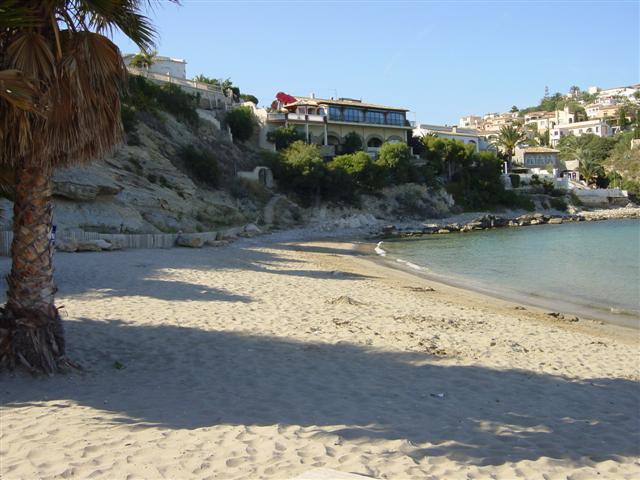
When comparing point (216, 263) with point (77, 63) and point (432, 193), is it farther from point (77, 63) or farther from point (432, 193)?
point (432, 193)

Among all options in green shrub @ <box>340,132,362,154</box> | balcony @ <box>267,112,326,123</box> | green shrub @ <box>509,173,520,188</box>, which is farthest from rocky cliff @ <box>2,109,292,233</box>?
green shrub @ <box>509,173,520,188</box>

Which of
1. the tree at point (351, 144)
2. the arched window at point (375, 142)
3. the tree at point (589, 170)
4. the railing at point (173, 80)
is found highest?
the railing at point (173, 80)

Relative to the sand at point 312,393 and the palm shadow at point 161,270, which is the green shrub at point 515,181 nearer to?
the palm shadow at point 161,270

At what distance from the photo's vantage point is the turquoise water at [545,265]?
19.5 metres

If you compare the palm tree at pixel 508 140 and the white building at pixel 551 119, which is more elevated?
the white building at pixel 551 119

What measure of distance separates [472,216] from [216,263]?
5028cm

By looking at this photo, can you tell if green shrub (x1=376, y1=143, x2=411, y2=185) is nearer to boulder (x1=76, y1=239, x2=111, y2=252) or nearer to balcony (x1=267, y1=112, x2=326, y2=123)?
balcony (x1=267, y1=112, x2=326, y2=123)

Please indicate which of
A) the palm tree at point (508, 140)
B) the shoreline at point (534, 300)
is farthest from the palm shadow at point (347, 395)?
the palm tree at point (508, 140)

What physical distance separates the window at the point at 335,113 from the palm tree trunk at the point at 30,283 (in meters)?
63.3

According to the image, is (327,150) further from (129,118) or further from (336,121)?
(129,118)

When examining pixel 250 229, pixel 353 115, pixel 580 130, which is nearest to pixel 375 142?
pixel 353 115

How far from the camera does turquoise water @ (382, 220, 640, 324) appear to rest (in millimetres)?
19516

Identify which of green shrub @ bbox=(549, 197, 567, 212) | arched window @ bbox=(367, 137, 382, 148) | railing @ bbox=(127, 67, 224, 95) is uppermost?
railing @ bbox=(127, 67, 224, 95)

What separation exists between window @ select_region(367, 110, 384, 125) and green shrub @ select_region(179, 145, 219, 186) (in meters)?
32.5
